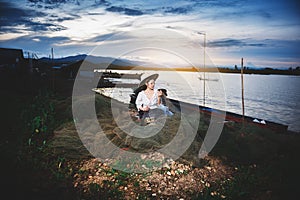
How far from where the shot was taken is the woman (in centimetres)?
319

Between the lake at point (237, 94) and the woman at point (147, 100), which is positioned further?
the lake at point (237, 94)

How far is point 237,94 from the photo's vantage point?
6438mm

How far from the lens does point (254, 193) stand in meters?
2.22

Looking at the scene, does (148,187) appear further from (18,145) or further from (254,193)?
(18,145)

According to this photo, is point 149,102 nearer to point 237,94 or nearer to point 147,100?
point 147,100

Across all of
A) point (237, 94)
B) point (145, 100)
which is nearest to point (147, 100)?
point (145, 100)

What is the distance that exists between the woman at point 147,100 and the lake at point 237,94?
352 mm

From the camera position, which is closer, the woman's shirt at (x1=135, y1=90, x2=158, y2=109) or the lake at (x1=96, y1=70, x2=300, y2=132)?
the woman's shirt at (x1=135, y1=90, x2=158, y2=109)

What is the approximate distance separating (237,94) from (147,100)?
4032mm

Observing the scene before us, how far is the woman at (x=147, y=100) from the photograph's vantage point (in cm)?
319

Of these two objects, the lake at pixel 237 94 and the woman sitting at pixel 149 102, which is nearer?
the woman sitting at pixel 149 102

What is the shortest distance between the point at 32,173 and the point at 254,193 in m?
2.33

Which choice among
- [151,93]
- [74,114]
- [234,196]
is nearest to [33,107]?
[74,114]

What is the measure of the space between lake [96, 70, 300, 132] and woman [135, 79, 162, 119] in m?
0.35
